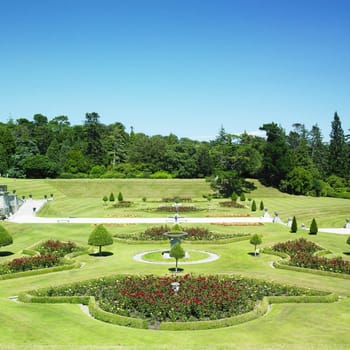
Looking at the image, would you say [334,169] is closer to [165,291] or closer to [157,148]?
[157,148]

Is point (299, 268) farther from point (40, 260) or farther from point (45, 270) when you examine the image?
point (40, 260)

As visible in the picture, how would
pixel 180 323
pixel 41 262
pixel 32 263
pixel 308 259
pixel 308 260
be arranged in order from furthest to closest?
pixel 308 259, pixel 308 260, pixel 41 262, pixel 32 263, pixel 180 323

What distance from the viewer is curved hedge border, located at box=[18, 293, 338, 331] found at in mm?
16312

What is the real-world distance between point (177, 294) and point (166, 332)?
3648 mm

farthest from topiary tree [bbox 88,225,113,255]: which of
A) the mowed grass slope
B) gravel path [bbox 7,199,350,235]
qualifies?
the mowed grass slope

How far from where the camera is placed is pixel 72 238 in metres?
37.5

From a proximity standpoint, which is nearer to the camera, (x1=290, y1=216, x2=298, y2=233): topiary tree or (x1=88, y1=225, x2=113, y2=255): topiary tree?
(x1=88, y1=225, x2=113, y2=255): topiary tree

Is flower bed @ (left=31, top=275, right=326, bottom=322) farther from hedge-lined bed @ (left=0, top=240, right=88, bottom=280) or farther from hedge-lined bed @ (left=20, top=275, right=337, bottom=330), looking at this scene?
hedge-lined bed @ (left=0, top=240, right=88, bottom=280)

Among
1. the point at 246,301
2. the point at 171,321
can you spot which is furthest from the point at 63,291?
the point at 246,301

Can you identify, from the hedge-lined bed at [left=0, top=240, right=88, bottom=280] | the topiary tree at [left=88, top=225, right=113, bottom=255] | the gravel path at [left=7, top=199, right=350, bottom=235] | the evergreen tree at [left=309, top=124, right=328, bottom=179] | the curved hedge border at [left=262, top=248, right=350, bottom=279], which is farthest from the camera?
the evergreen tree at [left=309, top=124, right=328, bottom=179]

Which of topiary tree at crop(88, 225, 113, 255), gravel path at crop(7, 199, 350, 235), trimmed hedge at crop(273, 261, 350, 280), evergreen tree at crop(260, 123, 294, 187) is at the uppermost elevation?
evergreen tree at crop(260, 123, 294, 187)

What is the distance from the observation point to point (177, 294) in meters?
19.4

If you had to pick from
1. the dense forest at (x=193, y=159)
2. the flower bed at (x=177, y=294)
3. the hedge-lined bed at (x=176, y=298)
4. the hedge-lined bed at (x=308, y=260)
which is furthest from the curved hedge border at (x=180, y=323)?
the dense forest at (x=193, y=159)

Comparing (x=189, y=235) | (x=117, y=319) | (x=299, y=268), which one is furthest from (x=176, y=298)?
(x=189, y=235)
